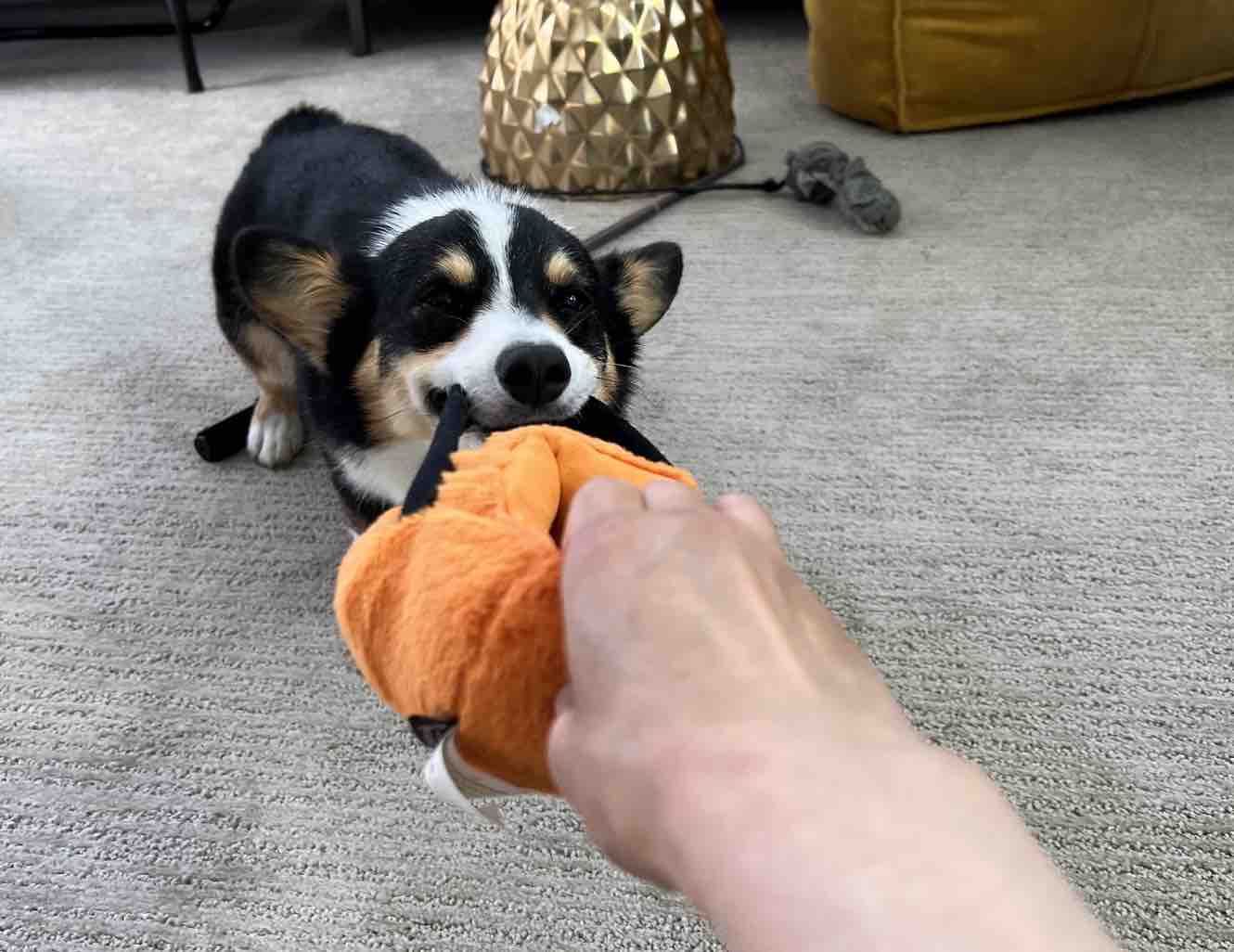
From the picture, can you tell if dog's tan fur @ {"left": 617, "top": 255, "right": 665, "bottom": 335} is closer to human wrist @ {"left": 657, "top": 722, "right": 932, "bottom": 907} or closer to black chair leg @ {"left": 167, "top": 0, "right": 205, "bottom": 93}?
human wrist @ {"left": 657, "top": 722, "right": 932, "bottom": 907}

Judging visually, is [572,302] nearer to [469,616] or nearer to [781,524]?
[781,524]

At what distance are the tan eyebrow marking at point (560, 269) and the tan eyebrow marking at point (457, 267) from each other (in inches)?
3.2

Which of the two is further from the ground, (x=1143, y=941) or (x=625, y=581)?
(x=625, y=581)

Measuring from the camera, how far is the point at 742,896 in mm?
289

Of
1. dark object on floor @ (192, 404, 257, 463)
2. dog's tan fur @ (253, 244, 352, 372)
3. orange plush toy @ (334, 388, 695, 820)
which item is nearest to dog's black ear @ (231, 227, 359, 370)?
dog's tan fur @ (253, 244, 352, 372)

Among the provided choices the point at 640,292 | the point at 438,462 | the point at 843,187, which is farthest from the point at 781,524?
the point at 843,187

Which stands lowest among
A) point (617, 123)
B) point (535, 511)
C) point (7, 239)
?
point (7, 239)

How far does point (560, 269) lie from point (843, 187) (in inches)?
43.5

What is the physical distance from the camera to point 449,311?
36.7 inches

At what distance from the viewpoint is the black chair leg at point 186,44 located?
A: 2.71 m

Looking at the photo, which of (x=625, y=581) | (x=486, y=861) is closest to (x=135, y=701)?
(x=486, y=861)

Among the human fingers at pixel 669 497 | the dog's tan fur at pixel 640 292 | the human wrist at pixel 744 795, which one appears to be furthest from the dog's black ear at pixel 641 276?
the human wrist at pixel 744 795

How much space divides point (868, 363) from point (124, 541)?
107 centimetres

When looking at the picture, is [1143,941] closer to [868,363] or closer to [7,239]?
[868,363]
